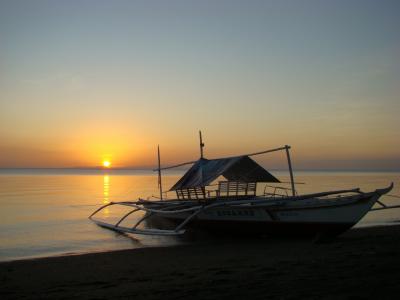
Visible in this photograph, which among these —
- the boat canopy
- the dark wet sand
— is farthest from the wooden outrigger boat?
the dark wet sand

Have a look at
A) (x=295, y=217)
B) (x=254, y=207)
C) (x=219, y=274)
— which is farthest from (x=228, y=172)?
(x=219, y=274)

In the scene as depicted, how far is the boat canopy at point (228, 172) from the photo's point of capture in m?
18.0

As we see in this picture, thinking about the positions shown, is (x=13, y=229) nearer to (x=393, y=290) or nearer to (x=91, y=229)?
(x=91, y=229)

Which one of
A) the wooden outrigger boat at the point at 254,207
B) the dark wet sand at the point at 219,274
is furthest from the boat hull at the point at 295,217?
the dark wet sand at the point at 219,274

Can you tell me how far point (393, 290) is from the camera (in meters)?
6.38

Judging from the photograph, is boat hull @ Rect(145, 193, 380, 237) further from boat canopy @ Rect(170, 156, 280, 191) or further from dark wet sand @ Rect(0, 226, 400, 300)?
boat canopy @ Rect(170, 156, 280, 191)

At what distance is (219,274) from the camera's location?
8711 millimetres

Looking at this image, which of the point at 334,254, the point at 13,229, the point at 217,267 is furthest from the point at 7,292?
the point at 13,229

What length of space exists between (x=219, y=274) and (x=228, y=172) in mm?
10651

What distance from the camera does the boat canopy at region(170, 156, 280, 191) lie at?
18047 millimetres

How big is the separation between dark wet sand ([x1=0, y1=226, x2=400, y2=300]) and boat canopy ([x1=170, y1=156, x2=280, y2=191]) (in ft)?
15.2

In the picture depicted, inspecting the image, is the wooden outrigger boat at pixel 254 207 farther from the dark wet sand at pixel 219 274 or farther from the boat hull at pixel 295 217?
the dark wet sand at pixel 219 274

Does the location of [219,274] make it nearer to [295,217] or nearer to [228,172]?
[295,217]

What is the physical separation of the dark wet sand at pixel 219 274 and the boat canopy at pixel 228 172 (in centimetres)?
463
